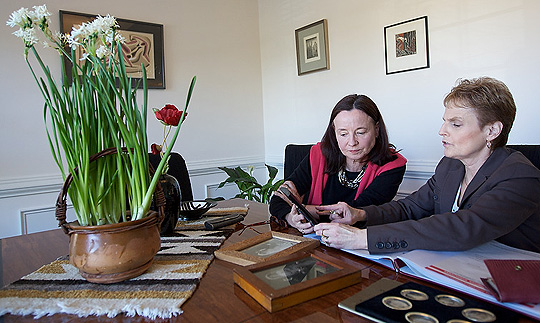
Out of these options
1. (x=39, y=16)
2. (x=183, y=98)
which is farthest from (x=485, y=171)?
(x=183, y=98)

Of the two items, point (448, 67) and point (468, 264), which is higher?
point (448, 67)

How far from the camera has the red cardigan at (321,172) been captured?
5.75 ft

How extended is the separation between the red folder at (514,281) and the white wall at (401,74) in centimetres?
155

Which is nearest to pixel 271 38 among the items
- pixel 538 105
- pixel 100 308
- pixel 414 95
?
pixel 414 95

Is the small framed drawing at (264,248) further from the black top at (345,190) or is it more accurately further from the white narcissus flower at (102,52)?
the white narcissus flower at (102,52)

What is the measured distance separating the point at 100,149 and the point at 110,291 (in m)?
0.32

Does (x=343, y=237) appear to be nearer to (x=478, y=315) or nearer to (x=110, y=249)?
(x=478, y=315)

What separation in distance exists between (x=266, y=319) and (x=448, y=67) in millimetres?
2108

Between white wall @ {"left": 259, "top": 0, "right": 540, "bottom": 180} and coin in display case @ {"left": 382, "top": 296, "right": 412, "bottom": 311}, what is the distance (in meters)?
1.76

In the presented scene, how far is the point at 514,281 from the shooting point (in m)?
0.72

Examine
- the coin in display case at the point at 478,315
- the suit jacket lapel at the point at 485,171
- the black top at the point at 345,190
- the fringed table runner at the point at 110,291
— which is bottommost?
the fringed table runner at the point at 110,291

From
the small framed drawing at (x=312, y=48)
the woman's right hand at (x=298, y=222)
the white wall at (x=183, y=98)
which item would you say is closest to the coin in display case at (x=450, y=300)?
the woman's right hand at (x=298, y=222)

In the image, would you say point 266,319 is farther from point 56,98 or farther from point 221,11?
point 221,11

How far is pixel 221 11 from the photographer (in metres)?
3.51
